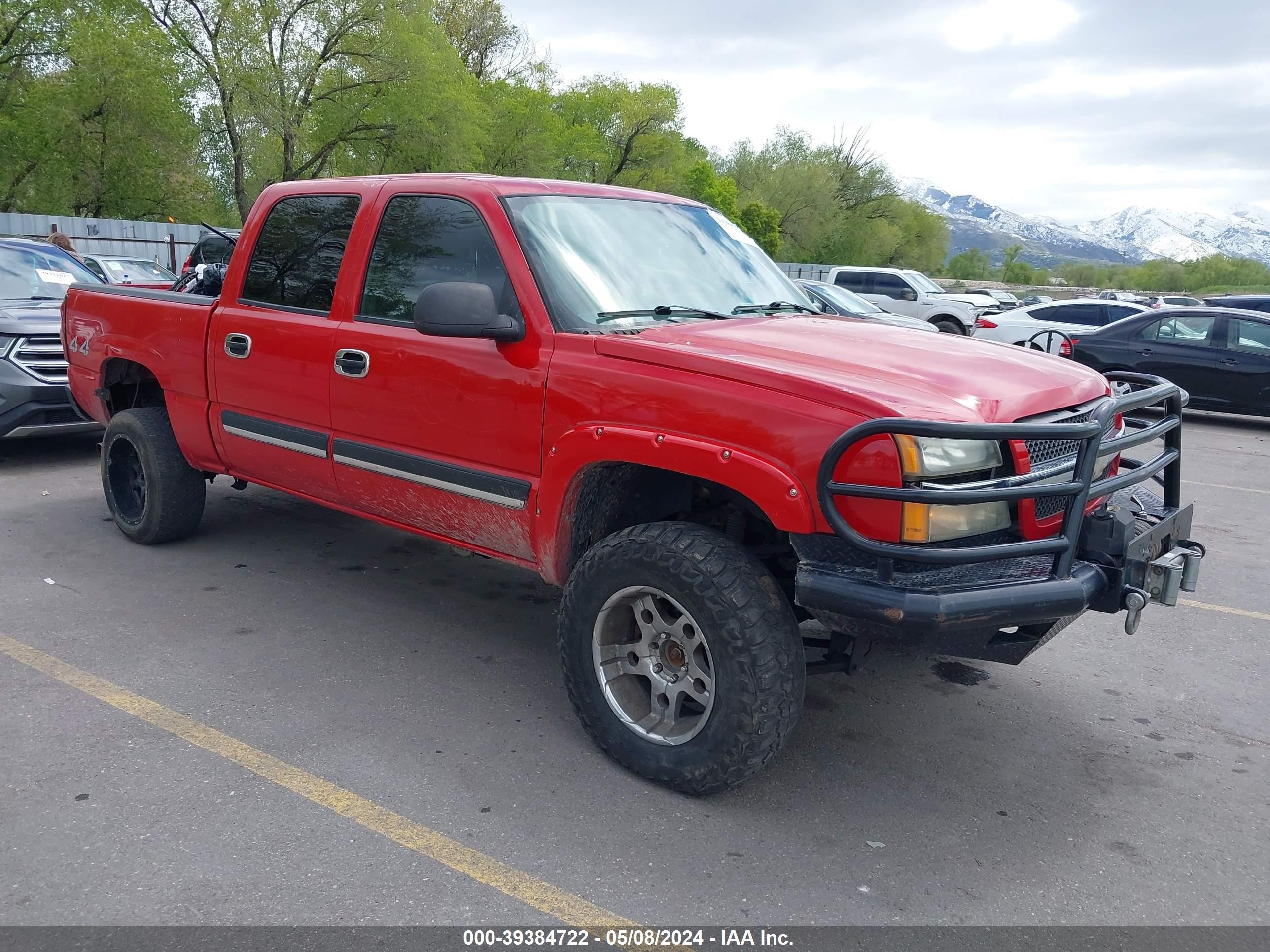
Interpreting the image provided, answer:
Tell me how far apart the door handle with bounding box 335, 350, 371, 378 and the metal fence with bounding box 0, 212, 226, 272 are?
2385cm

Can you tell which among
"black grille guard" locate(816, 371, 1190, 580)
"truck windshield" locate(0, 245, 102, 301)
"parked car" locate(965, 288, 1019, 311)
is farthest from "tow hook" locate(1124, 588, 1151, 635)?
"parked car" locate(965, 288, 1019, 311)

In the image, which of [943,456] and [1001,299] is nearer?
[943,456]

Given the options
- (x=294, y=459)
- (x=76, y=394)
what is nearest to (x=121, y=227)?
(x=76, y=394)

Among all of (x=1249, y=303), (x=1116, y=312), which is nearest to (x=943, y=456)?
(x=1116, y=312)

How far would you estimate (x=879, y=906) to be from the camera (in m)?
2.74

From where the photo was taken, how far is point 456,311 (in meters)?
3.35

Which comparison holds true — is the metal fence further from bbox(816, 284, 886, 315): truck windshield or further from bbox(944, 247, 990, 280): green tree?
bbox(944, 247, 990, 280): green tree

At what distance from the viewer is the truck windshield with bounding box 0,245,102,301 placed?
814 cm

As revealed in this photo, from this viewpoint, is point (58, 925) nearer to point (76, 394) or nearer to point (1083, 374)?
point (1083, 374)

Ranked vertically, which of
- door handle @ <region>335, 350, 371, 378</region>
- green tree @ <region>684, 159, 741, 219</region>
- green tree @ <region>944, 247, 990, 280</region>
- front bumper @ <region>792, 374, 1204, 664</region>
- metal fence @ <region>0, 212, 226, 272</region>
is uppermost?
green tree @ <region>684, 159, 741, 219</region>

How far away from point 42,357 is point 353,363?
14.9 feet

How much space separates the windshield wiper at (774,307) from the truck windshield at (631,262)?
0.02m

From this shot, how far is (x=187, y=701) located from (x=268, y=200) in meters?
2.45

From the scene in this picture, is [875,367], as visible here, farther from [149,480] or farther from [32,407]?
[32,407]
